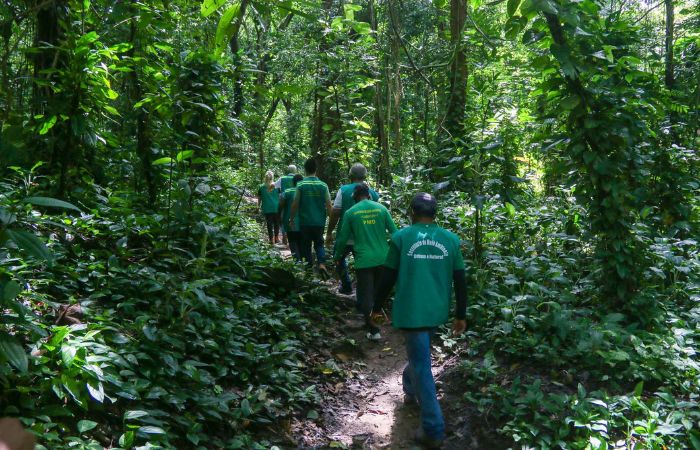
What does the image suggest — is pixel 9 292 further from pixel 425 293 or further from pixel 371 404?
pixel 371 404

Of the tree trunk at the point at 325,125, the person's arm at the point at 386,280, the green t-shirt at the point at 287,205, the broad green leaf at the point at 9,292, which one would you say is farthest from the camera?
the tree trunk at the point at 325,125

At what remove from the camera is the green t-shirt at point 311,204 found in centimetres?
932

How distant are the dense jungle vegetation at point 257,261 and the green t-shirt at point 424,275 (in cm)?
105

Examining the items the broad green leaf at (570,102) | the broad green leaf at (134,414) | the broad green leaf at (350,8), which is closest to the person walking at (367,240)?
the broad green leaf at (570,102)

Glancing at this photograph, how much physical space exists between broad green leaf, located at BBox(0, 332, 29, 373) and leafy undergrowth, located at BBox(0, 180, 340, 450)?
0.04ft

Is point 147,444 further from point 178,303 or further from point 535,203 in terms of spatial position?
point 535,203

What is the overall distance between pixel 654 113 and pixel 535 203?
3257 millimetres

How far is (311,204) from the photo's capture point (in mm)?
9344

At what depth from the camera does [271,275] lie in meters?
7.62

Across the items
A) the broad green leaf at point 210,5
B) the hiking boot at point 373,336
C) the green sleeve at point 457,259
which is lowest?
the hiking boot at point 373,336

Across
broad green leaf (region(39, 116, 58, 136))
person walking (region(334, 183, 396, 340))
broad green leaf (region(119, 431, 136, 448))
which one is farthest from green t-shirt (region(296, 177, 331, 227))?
broad green leaf (region(119, 431, 136, 448))

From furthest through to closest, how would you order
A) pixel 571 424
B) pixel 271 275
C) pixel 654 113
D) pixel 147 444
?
pixel 271 275 < pixel 654 113 < pixel 571 424 < pixel 147 444

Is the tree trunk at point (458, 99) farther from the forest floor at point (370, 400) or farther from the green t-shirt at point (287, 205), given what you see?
the forest floor at point (370, 400)

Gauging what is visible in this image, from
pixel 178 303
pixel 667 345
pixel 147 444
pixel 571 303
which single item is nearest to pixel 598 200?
pixel 571 303
